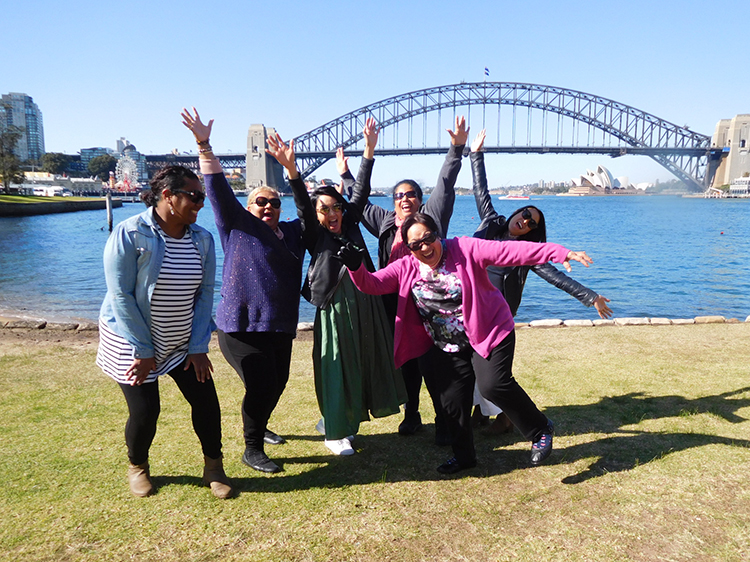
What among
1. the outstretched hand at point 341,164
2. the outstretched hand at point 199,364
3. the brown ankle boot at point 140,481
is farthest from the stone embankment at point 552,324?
the outstretched hand at point 199,364

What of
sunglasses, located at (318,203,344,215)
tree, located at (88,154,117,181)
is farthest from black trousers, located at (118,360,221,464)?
tree, located at (88,154,117,181)

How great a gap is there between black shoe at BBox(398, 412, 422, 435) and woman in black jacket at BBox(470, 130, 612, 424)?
434 millimetres

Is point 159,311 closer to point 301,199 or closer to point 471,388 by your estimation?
point 301,199

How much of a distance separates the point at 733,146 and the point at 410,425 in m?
112

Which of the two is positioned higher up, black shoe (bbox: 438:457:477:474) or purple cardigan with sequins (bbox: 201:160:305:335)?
purple cardigan with sequins (bbox: 201:160:305:335)

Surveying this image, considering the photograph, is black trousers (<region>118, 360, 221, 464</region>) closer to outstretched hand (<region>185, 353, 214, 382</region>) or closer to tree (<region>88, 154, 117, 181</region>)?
outstretched hand (<region>185, 353, 214, 382</region>)

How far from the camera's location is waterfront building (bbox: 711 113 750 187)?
308 ft

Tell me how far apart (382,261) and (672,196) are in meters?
118

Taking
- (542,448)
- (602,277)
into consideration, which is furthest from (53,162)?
(542,448)

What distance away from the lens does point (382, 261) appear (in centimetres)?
378

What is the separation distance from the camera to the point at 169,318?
2637mm

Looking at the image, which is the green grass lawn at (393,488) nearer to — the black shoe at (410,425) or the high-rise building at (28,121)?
the black shoe at (410,425)

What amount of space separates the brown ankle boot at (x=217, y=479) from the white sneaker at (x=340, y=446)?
71 cm

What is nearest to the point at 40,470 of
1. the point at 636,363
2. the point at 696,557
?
the point at 696,557
